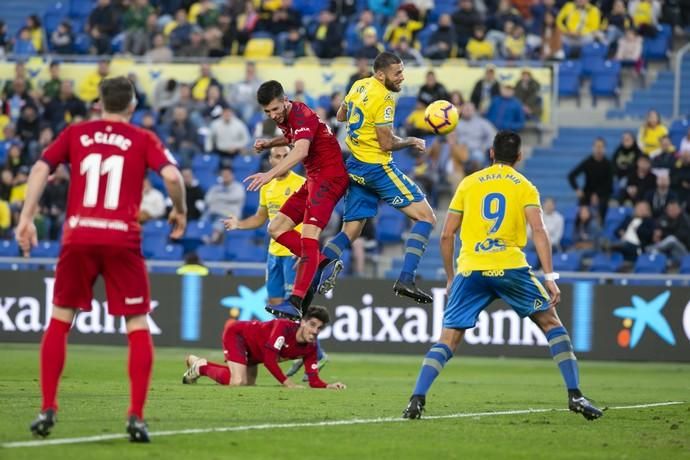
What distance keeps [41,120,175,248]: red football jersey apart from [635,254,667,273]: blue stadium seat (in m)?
16.0

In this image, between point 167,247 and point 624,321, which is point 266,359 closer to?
point 624,321

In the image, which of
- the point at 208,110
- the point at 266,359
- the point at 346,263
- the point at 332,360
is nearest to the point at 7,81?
the point at 208,110

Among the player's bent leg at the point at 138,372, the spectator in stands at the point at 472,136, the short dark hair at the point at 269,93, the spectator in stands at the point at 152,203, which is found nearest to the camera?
the player's bent leg at the point at 138,372

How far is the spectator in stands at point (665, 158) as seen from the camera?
1007 inches

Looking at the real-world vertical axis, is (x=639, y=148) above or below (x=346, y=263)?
above

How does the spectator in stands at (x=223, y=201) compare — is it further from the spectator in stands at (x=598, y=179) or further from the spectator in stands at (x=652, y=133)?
the spectator in stands at (x=652, y=133)

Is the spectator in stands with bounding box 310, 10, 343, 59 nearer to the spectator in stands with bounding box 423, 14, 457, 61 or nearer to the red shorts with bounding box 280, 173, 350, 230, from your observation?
the spectator in stands with bounding box 423, 14, 457, 61

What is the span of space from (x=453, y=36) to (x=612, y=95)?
343 cm

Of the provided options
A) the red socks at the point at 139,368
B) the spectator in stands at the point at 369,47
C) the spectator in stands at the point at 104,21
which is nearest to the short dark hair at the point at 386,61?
the red socks at the point at 139,368

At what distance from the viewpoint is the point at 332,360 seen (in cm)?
2192

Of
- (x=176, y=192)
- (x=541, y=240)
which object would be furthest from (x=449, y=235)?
(x=176, y=192)

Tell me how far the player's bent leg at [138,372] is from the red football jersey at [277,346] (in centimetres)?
578

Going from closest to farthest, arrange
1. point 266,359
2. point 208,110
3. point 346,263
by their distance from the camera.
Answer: point 266,359
point 346,263
point 208,110

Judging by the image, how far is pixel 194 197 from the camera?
86.4 ft
